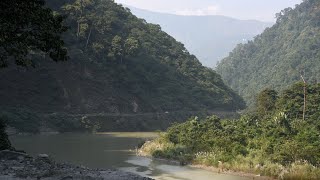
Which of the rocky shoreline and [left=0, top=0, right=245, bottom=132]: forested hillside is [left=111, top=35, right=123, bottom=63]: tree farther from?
the rocky shoreline

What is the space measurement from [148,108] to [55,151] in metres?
57.3

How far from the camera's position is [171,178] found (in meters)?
36.9

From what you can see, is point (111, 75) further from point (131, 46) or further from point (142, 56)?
point (142, 56)

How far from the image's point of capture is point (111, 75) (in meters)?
109

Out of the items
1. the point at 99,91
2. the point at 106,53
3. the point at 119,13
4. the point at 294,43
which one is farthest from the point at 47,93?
the point at 294,43

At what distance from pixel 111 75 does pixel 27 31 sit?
3453 inches

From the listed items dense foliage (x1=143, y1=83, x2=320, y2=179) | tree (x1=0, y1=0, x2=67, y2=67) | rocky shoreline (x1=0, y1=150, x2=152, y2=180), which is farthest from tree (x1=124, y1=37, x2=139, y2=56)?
tree (x1=0, y1=0, x2=67, y2=67)

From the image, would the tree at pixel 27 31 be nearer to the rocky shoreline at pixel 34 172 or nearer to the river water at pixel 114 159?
the rocky shoreline at pixel 34 172

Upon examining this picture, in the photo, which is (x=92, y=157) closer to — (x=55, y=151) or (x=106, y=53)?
(x=55, y=151)

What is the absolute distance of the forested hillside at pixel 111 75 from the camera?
92.8 meters

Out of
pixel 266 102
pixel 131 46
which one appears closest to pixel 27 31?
pixel 266 102

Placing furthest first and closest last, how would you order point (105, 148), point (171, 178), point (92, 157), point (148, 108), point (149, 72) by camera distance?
point (149, 72) → point (148, 108) → point (105, 148) → point (92, 157) → point (171, 178)

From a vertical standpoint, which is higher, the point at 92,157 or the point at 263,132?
the point at 263,132

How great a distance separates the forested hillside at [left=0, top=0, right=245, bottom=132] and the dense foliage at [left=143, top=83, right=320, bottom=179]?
37.7 metres
